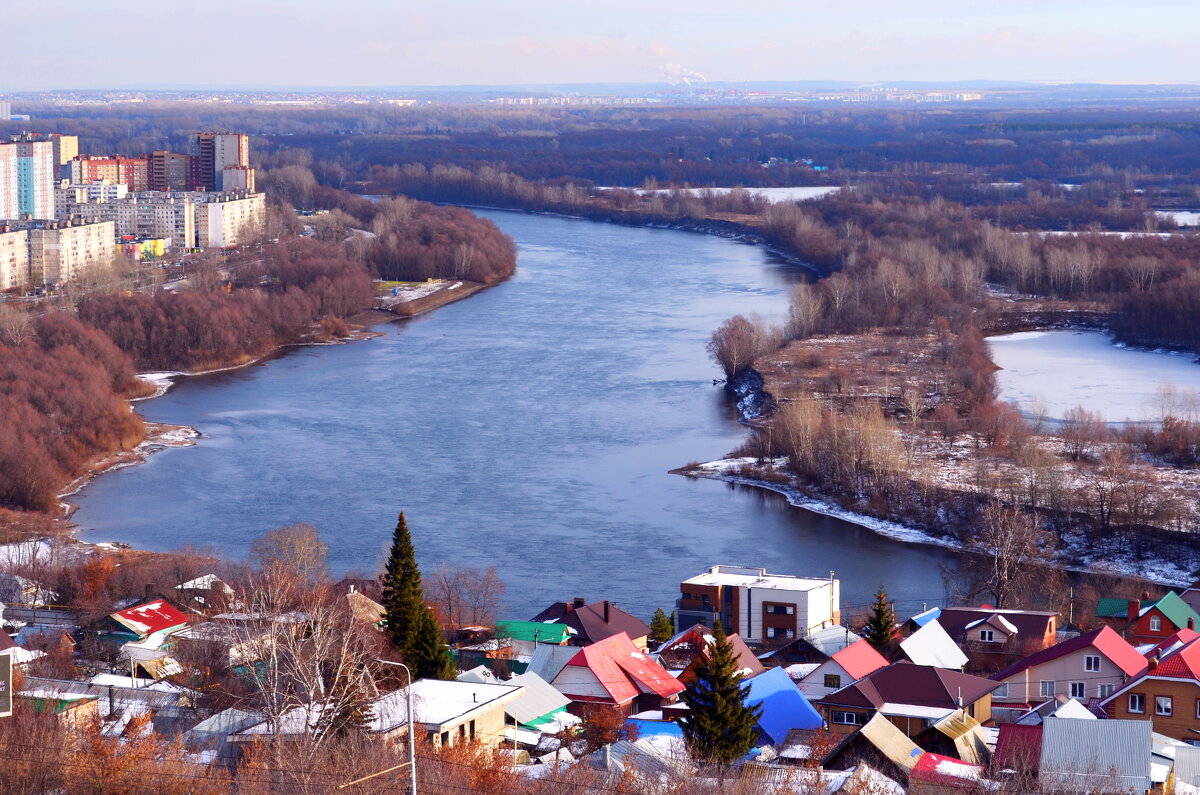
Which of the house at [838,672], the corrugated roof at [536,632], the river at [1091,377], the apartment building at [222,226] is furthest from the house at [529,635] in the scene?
the apartment building at [222,226]

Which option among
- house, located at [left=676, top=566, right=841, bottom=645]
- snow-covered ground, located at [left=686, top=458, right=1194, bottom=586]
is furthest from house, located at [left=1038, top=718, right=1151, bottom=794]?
snow-covered ground, located at [left=686, top=458, right=1194, bottom=586]

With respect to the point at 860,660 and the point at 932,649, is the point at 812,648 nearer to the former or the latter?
the point at 932,649

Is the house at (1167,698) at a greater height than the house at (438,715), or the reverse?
the house at (438,715)

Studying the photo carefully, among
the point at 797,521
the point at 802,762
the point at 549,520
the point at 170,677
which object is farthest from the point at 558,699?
the point at 797,521

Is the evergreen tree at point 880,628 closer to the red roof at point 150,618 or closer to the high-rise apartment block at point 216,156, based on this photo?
the red roof at point 150,618

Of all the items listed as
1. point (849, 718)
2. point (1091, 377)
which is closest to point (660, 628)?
point (849, 718)

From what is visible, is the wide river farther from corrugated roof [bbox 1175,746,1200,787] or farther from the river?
corrugated roof [bbox 1175,746,1200,787]

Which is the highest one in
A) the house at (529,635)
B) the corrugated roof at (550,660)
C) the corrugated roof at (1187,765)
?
the corrugated roof at (1187,765)
